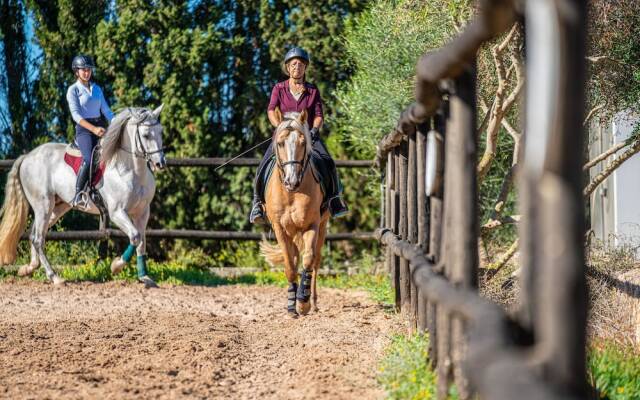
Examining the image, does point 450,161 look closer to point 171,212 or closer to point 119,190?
point 119,190

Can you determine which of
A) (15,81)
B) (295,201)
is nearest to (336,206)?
(295,201)

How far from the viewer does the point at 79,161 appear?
38.1ft

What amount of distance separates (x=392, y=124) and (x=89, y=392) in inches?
272

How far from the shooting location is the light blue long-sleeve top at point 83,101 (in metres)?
11.1

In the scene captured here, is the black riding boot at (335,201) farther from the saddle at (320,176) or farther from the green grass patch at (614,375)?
the green grass patch at (614,375)

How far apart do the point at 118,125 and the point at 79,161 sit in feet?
3.11

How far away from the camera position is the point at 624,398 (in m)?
4.64

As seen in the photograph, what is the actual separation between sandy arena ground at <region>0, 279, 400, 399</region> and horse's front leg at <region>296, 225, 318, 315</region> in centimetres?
15

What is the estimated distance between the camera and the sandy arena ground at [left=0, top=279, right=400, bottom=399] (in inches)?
205

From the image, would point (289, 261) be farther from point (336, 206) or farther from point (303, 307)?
point (336, 206)

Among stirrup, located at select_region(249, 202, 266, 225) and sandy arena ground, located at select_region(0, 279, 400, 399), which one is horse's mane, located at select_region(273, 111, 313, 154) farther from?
sandy arena ground, located at select_region(0, 279, 400, 399)

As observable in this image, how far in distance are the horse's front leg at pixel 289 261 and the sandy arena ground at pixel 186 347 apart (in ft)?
0.57

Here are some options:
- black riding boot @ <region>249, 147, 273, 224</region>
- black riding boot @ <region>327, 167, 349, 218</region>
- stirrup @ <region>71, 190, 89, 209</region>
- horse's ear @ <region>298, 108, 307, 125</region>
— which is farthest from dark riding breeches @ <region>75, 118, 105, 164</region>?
horse's ear @ <region>298, 108, 307, 125</region>

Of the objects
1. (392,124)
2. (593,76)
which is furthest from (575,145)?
(392,124)
